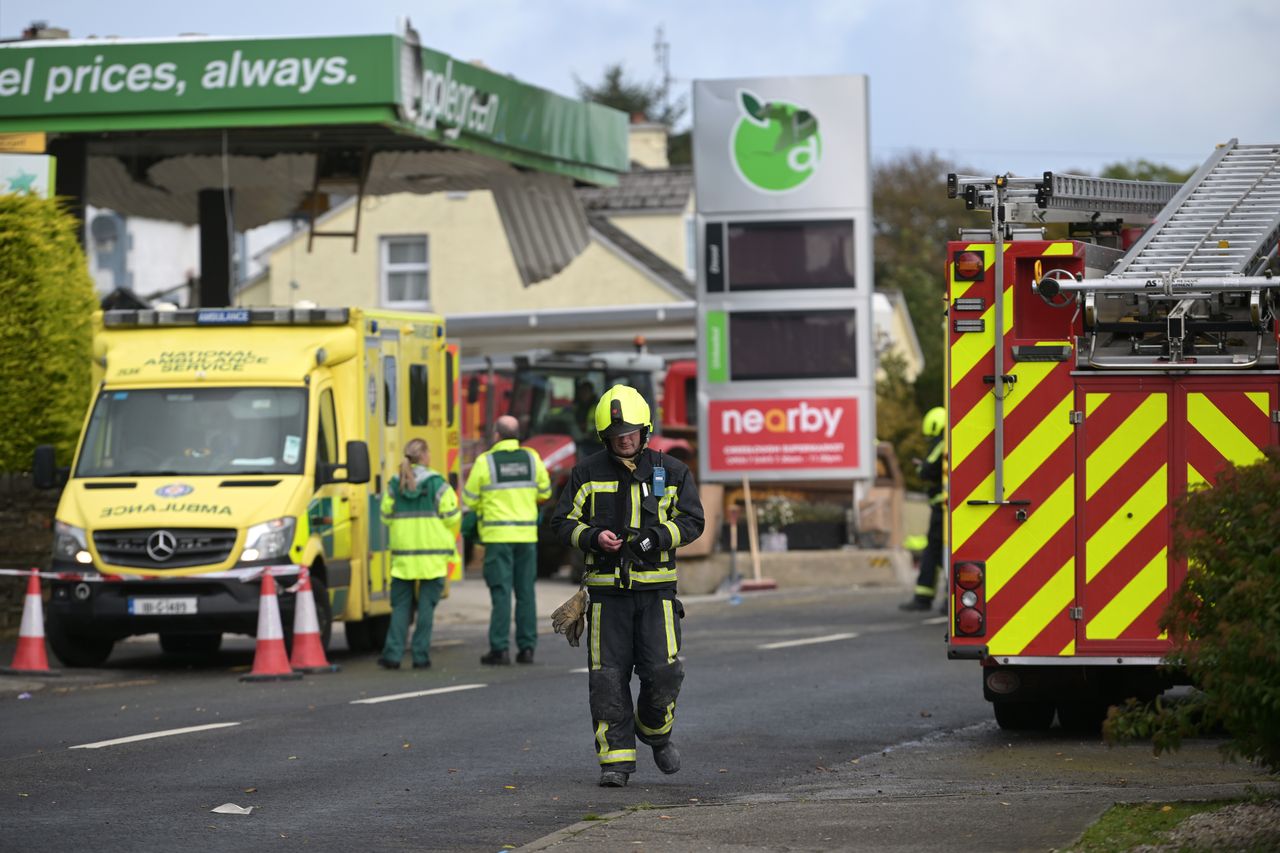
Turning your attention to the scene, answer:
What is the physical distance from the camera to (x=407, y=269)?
154 feet

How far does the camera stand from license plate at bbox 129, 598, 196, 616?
52.2 feet

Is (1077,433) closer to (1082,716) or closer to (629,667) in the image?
(1082,716)

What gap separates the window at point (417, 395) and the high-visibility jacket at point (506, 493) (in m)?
2.34

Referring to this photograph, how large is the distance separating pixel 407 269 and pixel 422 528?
30.7 metres

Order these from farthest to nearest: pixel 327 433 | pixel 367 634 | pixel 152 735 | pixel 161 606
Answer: pixel 367 634 < pixel 327 433 < pixel 161 606 < pixel 152 735

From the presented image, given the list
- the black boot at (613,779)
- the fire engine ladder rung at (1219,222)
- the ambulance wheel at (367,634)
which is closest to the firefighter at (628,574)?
the black boot at (613,779)

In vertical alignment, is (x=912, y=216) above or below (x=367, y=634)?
above

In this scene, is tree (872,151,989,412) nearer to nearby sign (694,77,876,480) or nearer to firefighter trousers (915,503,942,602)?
nearby sign (694,77,876,480)

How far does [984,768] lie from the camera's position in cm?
1072

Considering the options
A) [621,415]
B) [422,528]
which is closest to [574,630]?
[621,415]

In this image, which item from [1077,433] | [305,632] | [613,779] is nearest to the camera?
[613,779]

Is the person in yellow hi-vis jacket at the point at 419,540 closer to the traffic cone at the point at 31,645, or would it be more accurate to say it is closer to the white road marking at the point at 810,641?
the traffic cone at the point at 31,645

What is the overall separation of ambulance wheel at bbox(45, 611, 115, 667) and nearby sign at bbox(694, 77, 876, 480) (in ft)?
34.7

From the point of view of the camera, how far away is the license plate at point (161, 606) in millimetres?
15898
